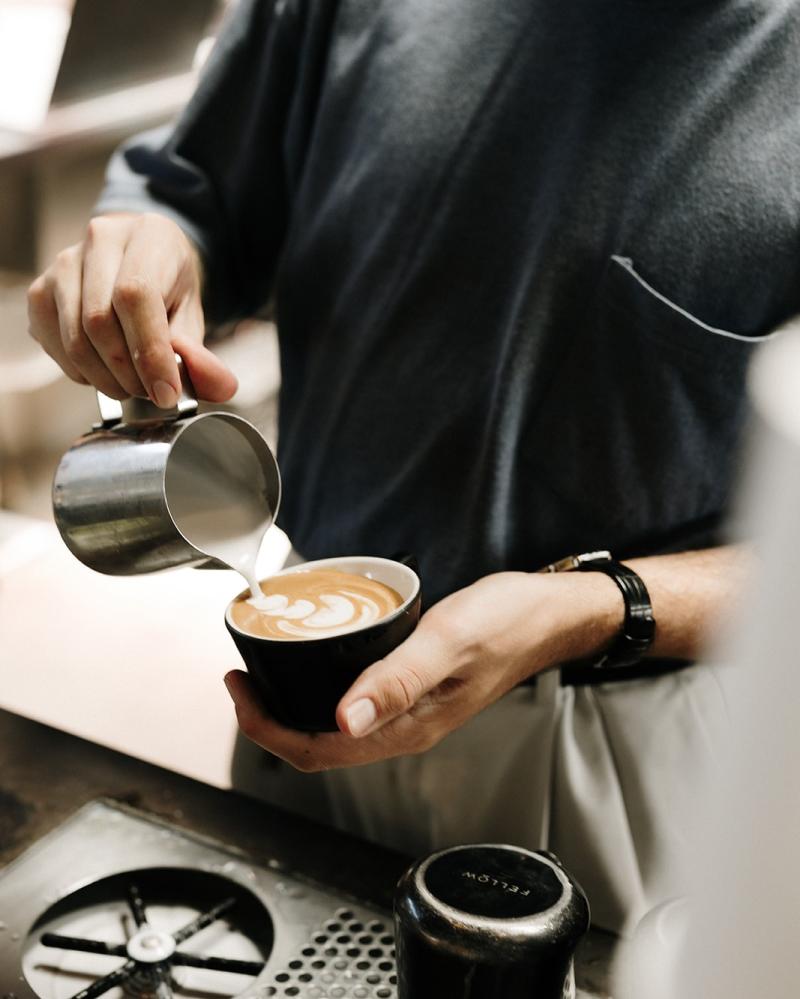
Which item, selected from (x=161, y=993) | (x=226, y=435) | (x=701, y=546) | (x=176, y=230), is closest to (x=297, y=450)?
(x=176, y=230)

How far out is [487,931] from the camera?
75 centimetres

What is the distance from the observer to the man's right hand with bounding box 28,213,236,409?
1.01 m

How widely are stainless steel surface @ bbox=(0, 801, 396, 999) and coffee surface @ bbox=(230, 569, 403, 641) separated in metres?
0.32

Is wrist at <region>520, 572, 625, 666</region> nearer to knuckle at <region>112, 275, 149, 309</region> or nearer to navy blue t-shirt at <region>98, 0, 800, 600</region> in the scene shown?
navy blue t-shirt at <region>98, 0, 800, 600</region>

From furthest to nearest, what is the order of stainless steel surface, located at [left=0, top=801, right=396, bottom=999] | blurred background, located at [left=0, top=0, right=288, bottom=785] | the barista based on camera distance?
blurred background, located at [left=0, top=0, right=288, bottom=785], the barista, stainless steel surface, located at [left=0, top=801, right=396, bottom=999]

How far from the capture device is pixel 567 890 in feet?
2.62

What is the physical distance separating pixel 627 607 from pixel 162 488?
1.73 ft

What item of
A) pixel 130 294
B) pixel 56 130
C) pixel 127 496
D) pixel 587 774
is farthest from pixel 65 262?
pixel 56 130

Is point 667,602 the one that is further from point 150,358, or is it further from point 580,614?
point 150,358

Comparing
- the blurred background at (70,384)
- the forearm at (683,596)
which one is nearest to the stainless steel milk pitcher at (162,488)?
the forearm at (683,596)

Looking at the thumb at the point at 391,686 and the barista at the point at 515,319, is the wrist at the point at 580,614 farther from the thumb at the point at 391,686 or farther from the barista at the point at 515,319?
the thumb at the point at 391,686

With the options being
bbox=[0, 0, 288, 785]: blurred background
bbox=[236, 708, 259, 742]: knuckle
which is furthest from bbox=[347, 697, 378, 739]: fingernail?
bbox=[0, 0, 288, 785]: blurred background

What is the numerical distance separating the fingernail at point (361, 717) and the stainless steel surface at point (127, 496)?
23cm

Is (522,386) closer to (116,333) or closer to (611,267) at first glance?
(611,267)
